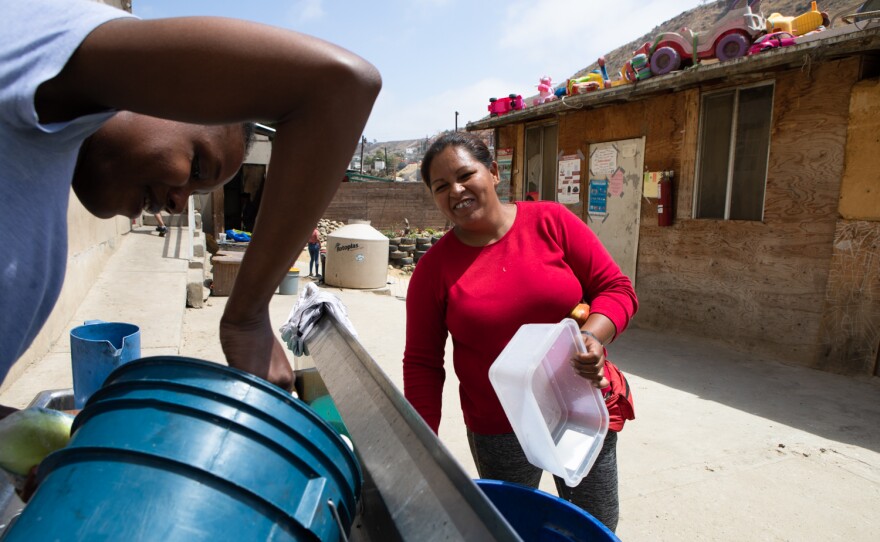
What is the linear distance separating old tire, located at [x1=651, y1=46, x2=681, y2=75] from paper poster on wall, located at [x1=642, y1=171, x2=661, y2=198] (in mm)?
1264

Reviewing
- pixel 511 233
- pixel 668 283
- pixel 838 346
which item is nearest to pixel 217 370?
pixel 511 233

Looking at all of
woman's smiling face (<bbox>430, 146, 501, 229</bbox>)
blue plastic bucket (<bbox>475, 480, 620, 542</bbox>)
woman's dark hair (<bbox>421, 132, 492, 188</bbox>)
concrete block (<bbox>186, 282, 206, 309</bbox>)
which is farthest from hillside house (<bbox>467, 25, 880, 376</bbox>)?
concrete block (<bbox>186, 282, 206, 309</bbox>)

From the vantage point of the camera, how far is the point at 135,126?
952 mm

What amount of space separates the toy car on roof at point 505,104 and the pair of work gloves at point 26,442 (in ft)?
30.1

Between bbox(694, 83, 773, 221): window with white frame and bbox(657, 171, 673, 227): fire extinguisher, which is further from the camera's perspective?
bbox(657, 171, 673, 227): fire extinguisher

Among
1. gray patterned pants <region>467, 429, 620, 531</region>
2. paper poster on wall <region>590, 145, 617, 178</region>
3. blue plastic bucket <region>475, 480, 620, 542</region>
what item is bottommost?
gray patterned pants <region>467, 429, 620, 531</region>

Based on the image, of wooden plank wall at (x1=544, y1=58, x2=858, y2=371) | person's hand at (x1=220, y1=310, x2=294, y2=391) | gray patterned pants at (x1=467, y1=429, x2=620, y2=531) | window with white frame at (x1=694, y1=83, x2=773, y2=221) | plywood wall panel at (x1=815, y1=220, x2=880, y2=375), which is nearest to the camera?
person's hand at (x1=220, y1=310, x2=294, y2=391)

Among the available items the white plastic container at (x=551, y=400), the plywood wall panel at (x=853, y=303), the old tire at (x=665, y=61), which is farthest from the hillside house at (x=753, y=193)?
the white plastic container at (x=551, y=400)

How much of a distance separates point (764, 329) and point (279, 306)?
651 centimetres

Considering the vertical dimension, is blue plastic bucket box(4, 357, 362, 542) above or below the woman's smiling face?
below

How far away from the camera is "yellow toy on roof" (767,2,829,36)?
230 inches

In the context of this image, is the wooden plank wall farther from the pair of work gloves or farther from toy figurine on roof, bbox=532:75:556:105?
the pair of work gloves

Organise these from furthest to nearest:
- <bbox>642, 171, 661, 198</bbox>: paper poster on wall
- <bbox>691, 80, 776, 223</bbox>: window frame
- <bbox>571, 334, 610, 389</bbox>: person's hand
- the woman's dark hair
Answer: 1. <bbox>642, 171, 661, 198</bbox>: paper poster on wall
2. <bbox>691, 80, 776, 223</bbox>: window frame
3. the woman's dark hair
4. <bbox>571, 334, 610, 389</bbox>: person's hand

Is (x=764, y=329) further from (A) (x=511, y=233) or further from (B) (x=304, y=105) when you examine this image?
(B) (x=304, y=105)
